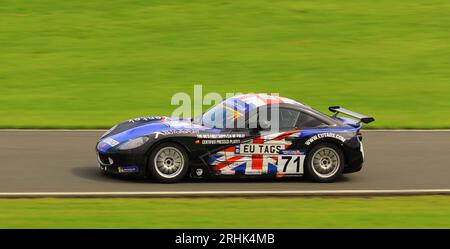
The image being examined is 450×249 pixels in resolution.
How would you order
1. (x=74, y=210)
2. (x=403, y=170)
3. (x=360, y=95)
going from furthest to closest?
(x=360, y=95)
(x=403, y=170)
(x=74, y=210)

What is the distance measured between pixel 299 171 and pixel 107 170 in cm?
306

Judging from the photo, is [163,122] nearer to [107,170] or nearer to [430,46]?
[107,170]

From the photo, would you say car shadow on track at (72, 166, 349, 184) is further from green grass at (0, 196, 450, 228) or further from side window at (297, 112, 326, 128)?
green grass at (0, 196, 450, 228)

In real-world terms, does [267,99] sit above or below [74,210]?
above

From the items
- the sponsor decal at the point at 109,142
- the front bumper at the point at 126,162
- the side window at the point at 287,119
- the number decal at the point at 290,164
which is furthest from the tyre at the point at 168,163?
the side window at the point at 287,119

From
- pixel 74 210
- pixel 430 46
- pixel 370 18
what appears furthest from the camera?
pixel 370 18

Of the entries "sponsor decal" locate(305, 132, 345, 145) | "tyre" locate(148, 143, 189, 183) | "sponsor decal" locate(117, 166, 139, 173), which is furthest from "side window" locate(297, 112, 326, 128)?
"sponsor decal" locate(117, 166, 139, 173)

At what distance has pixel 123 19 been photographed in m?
28.0

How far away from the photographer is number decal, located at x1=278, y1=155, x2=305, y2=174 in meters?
13.7

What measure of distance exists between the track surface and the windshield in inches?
36.1

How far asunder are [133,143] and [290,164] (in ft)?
8.31

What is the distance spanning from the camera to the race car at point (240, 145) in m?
13.3
